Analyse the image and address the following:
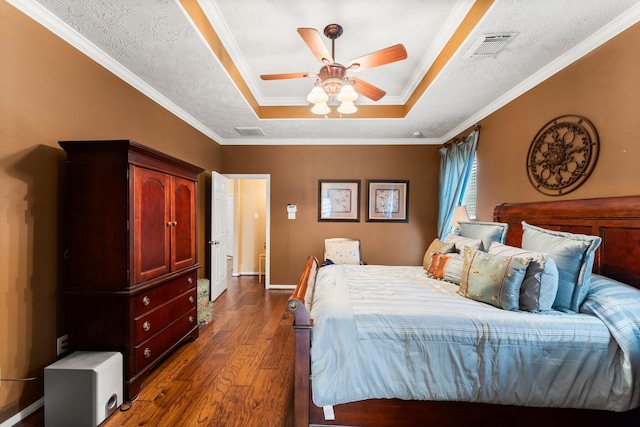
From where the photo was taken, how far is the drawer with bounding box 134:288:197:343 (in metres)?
1.92

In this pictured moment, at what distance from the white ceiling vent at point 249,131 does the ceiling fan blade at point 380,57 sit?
2.32 m

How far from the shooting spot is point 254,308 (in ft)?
11.9

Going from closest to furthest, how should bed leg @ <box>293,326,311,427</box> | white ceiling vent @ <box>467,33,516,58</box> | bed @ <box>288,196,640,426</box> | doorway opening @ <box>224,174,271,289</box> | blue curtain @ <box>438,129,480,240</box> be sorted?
bed @ <box>288,196,640,426</box>, bed leg @ <box>293,326,311,427</box>, white ceiling vent @ <box>467,33,516,58</box>, blue curtain @ <box>438,129,480,240</box>, doorway opening @ <box>224,174,271,289</box>

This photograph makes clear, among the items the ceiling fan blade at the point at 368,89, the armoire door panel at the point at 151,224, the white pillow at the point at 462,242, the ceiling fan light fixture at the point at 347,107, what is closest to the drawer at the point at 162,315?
the armoire door panel at the point at 151,224

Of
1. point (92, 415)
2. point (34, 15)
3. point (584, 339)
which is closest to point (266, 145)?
point (34, 15)

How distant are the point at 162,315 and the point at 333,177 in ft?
10.4

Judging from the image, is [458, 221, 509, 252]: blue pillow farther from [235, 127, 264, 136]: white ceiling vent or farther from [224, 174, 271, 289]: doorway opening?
[224, 174, 271, 289]: doorway opening

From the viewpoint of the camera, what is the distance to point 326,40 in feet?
7.73

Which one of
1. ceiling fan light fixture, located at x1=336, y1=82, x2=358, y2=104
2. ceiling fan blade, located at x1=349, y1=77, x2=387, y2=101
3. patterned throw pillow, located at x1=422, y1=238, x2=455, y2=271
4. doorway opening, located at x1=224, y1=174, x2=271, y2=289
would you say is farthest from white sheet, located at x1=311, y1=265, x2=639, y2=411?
doorway opening, located at x1=224, y1=174, x2=271, y2=289

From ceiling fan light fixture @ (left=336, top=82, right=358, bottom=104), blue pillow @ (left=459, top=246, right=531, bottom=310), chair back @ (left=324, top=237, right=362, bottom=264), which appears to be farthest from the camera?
chair back @ (left=324, top=237, right=362, bottom=264)

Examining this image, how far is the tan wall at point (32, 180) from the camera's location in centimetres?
156

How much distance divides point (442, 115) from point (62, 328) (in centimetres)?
429

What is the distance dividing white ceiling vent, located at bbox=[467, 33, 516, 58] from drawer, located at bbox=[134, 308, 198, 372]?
337 centimetres

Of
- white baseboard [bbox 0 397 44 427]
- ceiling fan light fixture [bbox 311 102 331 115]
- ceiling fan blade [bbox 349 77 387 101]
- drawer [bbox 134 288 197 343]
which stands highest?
ceiling fan blade [bbox 349 77 387 101]
